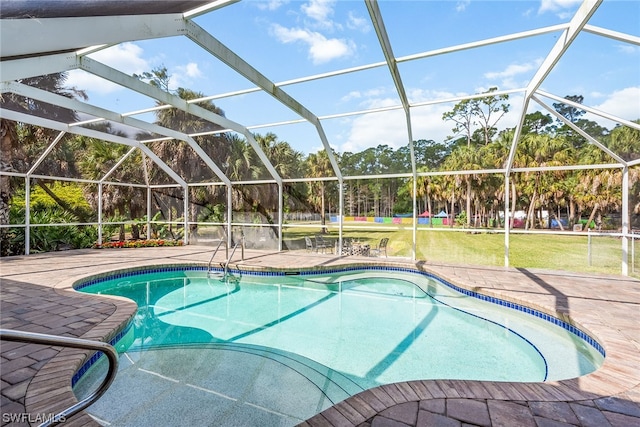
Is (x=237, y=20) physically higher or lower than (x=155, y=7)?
higher

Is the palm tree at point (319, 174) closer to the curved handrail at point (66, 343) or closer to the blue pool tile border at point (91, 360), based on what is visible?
the blue pool tile border at point (91, 360)

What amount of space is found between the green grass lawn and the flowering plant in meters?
6.47

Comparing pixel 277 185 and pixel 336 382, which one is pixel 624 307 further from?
pixel 277 185

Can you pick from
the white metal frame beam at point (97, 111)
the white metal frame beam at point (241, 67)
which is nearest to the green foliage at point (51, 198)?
the white metal frame beam at point (97, 111)

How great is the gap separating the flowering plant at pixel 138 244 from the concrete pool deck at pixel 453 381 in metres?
4.10

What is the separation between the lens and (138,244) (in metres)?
11.5

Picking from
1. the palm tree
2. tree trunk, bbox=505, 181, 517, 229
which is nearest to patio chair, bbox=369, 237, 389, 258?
the palm tree

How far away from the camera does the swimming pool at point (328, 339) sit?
11.6ft

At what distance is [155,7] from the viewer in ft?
10.1

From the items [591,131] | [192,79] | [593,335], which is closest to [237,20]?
[192,79]

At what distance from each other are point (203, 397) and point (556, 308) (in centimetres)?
484

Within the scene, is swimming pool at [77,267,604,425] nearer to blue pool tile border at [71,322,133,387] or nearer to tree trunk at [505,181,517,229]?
blue pool tile border at [71,322,133,387]

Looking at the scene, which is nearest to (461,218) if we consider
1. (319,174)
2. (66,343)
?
(319,174)

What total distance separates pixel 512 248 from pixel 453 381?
6.39 meters
